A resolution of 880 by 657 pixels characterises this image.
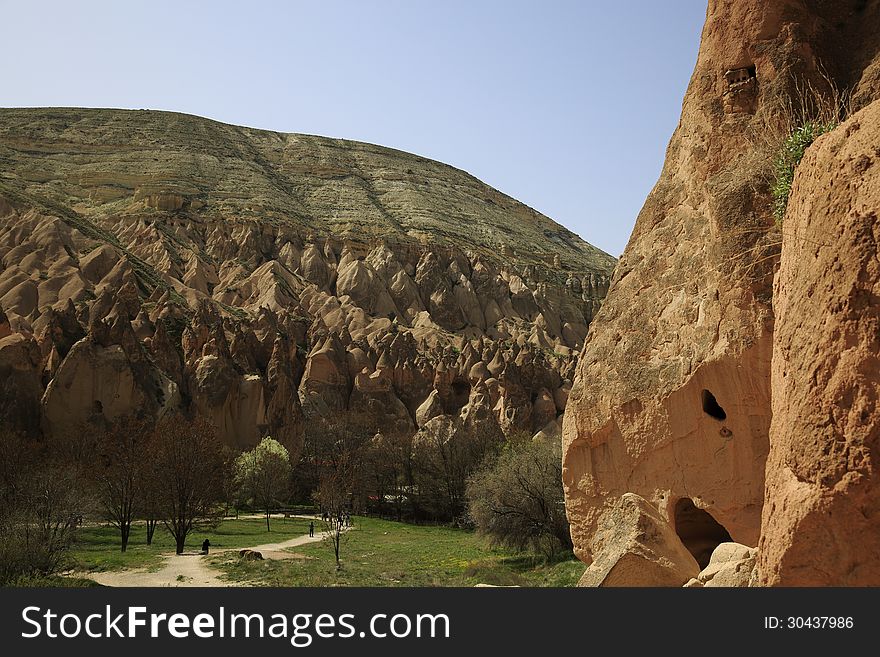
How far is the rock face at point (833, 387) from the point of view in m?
5.34

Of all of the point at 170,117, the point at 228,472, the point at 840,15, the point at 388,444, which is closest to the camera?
the point at 840,15

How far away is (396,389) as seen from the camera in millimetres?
81812

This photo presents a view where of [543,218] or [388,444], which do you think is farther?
[543,218]

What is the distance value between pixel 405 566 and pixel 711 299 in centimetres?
2302

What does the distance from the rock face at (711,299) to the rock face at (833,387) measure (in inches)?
104

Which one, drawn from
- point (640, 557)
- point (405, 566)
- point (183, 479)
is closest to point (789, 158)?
point (640, 557)

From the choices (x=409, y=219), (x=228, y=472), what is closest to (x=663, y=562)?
(x=228, y=472)

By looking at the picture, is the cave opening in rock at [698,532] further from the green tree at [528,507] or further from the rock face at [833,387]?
the green tree at [528,507]

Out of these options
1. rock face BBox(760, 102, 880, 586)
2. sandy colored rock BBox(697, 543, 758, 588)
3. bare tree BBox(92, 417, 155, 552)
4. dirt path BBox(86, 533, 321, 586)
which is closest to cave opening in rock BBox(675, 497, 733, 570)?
sandy colored rock BBox(697, 543, 758, 588)

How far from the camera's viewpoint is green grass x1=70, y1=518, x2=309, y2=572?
1070 inches

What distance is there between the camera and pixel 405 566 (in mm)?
30125

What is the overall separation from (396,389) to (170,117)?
11167cm
